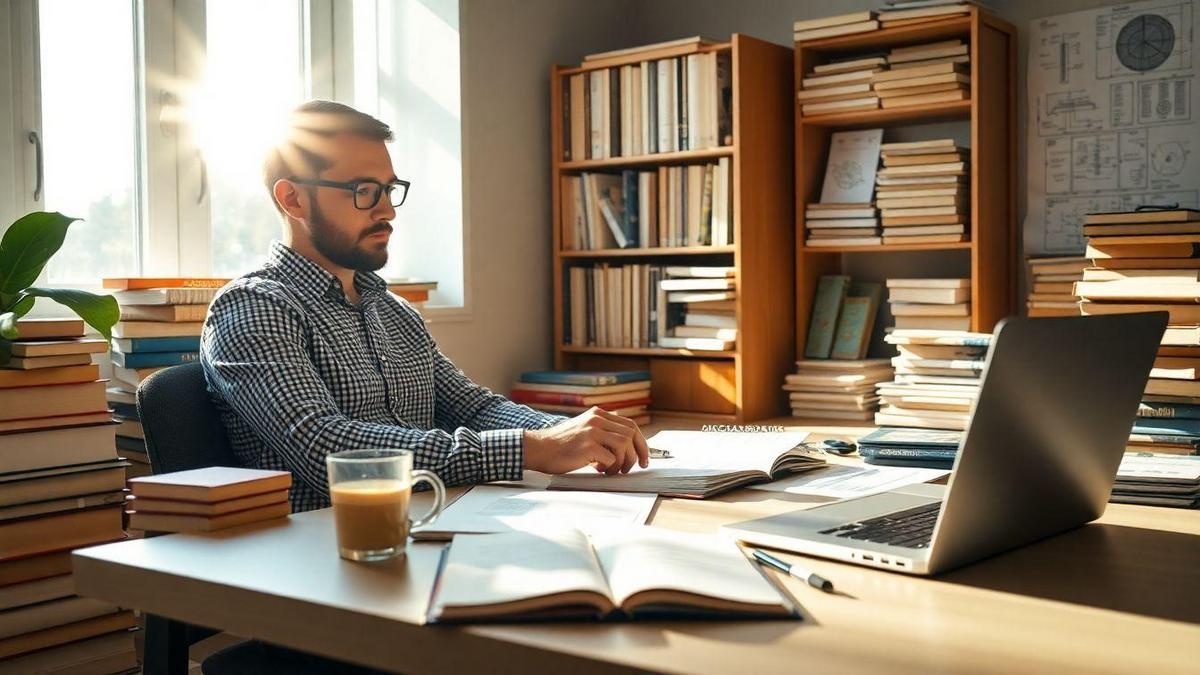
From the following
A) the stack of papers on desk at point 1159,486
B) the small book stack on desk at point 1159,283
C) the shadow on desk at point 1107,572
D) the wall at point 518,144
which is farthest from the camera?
the wall at point 518,144

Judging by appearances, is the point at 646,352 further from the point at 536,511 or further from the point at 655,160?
the point at 536,511

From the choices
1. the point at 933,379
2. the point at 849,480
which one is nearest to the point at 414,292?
the point at 933,379

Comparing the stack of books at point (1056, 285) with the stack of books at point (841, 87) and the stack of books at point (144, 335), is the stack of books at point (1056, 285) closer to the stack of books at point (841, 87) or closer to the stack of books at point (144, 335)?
the stack of books at point (841, 87)

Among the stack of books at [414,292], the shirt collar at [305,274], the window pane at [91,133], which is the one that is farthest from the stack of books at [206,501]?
the stack of books at [414,292]

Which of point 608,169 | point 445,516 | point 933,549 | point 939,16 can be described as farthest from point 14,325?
point 939,16

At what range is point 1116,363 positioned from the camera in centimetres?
120

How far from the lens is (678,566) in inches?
39.7

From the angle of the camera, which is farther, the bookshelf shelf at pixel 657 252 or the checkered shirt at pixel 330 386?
the bookshelf shelf at pixel 657 252

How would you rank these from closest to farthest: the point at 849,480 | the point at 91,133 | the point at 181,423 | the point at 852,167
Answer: the point at 849,480
the point at 181,423
the point at 91,133
the point at 852,167

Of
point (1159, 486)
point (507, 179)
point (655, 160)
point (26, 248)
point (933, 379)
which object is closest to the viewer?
point (1159, 486)

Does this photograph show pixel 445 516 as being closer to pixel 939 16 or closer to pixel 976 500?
pixel 976 500

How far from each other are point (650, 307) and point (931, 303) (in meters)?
0.80

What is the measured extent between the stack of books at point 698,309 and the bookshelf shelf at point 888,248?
0.26 meters

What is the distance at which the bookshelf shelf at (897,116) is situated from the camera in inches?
119
